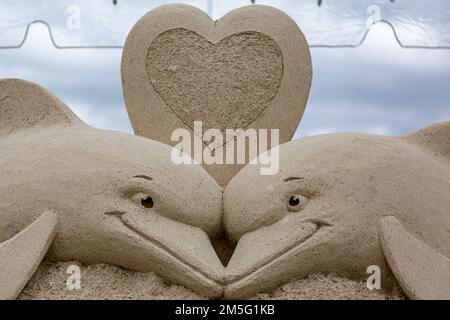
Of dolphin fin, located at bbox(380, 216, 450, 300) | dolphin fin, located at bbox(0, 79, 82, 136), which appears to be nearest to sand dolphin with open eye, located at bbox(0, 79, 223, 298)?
dolphin fin, located at bbox(0, 79, 82, 136)

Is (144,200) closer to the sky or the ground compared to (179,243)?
closer to the sky

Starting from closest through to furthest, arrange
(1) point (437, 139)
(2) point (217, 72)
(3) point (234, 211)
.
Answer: (3) point (234, 211)
(1) point (437, 139)
(2) point (217, 72)

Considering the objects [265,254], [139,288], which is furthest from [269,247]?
[139,288]

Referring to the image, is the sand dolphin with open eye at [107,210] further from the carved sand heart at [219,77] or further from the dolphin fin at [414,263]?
the carved sand heart at [219,77]

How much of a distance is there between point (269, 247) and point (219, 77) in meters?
2.10

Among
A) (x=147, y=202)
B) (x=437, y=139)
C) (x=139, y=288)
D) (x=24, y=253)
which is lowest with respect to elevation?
(x=139, y=288)

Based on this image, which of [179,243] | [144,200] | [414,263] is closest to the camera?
[414,263]

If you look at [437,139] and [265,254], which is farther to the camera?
[437,139]

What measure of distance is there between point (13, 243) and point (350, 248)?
5.74ft

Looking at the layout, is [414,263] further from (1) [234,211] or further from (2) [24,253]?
(2) [24,253]

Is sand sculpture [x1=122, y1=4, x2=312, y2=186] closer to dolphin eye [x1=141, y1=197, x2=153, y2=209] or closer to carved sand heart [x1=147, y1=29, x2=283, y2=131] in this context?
carved sand heart [x1=147, y1=29, x2=283, y2=131]

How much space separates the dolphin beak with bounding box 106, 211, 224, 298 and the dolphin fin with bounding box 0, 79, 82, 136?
1026mm

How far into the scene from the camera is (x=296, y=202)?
3695 millimetres

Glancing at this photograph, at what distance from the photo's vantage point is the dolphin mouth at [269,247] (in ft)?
11.3
